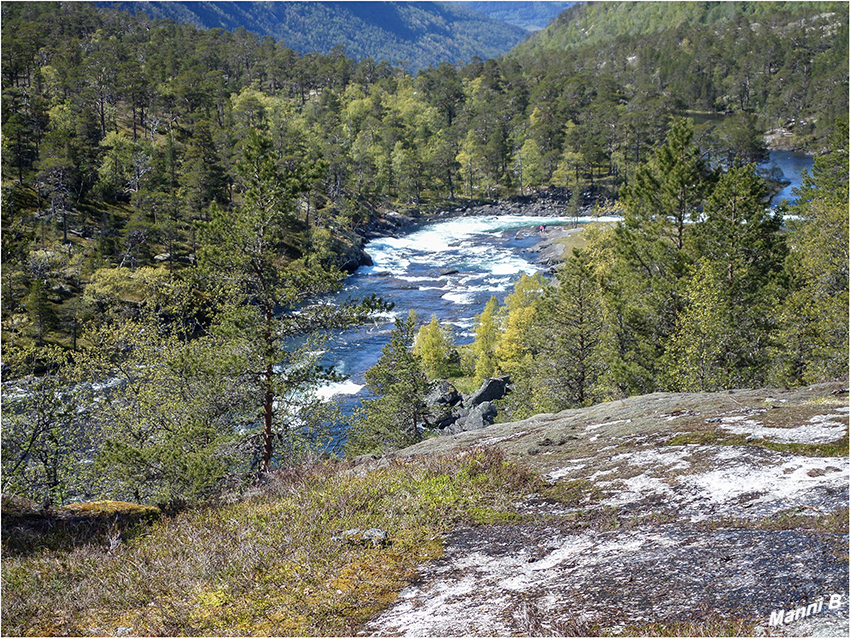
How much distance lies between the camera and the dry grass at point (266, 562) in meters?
7.57

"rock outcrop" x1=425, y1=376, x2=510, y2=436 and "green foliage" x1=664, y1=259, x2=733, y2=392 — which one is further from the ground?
"green foliage" x1=664, y1=259, x2=733, y2=392

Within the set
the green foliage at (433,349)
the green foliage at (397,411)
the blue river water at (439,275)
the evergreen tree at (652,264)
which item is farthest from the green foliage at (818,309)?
the green foliage at (433,349)

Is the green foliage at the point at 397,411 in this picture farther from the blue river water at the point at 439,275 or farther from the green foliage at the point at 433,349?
the green foliage at the point at 433,349

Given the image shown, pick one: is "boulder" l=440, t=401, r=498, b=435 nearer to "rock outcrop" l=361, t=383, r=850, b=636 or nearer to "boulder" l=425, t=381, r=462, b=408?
"boulder" l=425, t=381, r=462, b=408

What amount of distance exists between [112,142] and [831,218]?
83368 mm

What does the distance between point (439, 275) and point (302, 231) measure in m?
22.5

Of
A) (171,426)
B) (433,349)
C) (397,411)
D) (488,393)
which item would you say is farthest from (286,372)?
(433,349)

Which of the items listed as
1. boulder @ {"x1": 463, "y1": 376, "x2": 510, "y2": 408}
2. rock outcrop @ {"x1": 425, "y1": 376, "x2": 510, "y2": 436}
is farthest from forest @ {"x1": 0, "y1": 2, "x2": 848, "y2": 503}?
rock outcrop @ {"x1": 425, "y1": 376, "x2": 510, "y2": 436}

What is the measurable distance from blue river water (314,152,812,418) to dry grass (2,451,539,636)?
32.2m

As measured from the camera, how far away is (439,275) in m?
75.9

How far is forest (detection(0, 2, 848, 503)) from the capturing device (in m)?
19.1

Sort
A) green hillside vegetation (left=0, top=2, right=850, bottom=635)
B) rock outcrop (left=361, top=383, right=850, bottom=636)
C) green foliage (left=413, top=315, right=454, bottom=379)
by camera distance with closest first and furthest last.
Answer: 1. rock outcrop (left=361, top=383, right=850, bottom=636)
2. green hillside vegetation (left=0, top=2, right=850, bottom=635)
3. green foliage (left=413, top=315, right=454, bottom=379)

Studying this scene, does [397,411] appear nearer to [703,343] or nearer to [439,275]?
[703,343]

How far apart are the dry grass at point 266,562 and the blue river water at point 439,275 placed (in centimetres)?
3220
